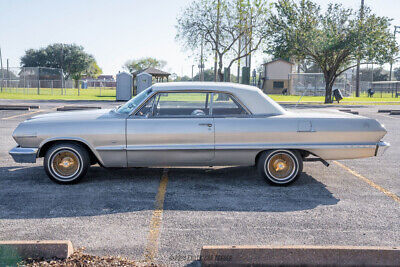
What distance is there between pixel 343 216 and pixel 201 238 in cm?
174

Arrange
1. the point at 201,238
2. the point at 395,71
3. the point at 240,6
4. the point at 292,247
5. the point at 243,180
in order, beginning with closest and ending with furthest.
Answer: the point at 292,247, the point at 201,238, the point at 243,180, the point at 240,6, the point at 395,71

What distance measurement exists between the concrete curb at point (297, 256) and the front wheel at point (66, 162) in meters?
2.99

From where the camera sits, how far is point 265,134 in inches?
219

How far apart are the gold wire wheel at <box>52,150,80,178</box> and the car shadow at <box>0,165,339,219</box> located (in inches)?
7.4

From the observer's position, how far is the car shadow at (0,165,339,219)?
15.5ft

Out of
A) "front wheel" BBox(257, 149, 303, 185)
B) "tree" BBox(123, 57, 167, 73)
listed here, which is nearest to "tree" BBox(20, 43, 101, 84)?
"tree" BBox(123, 57, 167, 73)

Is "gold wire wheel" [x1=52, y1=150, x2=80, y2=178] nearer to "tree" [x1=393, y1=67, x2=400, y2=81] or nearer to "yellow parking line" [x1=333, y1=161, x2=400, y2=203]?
"yellow parking line" [x1=333, y1=161, x2=400, y2=203]

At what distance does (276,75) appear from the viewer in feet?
201

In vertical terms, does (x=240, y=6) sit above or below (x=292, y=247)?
above

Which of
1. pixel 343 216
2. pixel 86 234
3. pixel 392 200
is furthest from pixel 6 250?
pixel 392 200

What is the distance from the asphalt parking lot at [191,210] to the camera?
3.82 m

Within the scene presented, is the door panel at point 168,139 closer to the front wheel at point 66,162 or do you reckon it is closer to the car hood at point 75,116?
the car hood at point 75,116

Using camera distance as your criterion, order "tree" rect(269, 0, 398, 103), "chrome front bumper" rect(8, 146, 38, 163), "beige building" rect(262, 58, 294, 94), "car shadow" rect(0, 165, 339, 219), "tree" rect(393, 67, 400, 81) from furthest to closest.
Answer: "tree" rect(393, 67, 400, 81), "beige building" rect(262, 58, 294, 94), "tree" rect(269, 0, 398, 103), "chrome front bumper" rect(8, 146, 38, 163), "car shadow" rect(0, 165, 339, 219)

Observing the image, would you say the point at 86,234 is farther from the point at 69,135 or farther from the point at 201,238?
the point at 69,135
